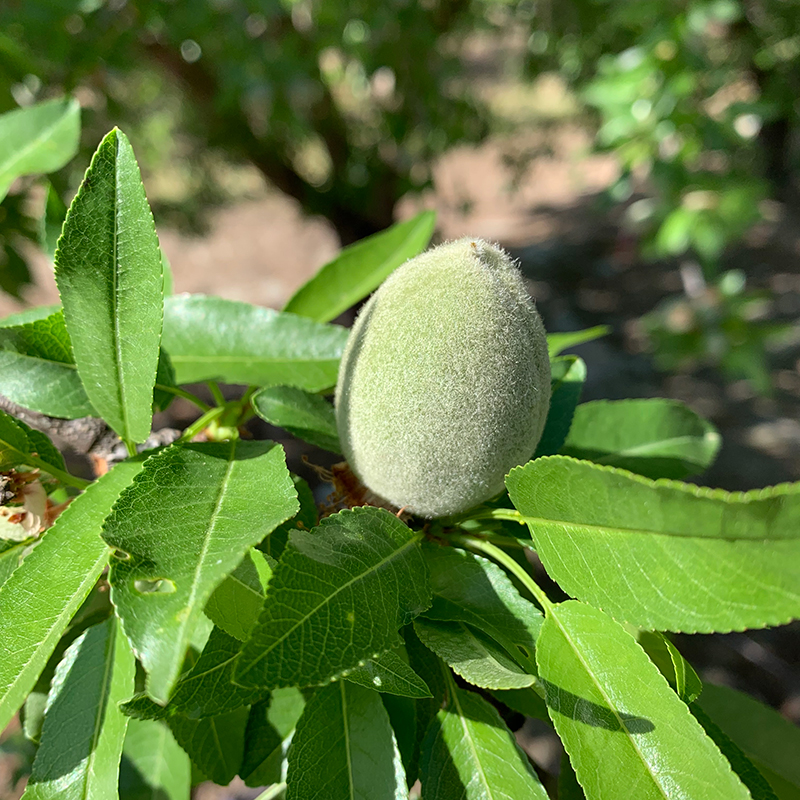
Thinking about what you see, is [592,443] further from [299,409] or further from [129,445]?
[129,445]

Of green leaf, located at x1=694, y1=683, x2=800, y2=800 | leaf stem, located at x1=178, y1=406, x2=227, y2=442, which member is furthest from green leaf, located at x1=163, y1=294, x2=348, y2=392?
green leaf, located at x1=694, y1=683, x2=800, y2=800

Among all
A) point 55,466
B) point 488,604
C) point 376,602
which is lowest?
point 488,604

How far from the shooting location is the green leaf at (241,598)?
0.59m

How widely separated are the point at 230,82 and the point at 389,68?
92 cm

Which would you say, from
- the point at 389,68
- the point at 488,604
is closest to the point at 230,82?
the point at 389,68

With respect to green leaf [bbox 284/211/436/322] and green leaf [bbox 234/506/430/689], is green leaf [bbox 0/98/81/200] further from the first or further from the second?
green leaf [bbox 234/506/430/689]

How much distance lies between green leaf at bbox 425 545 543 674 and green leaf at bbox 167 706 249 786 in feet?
1.04

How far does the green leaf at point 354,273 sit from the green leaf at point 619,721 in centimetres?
61

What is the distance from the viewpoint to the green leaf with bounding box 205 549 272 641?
0.59 m

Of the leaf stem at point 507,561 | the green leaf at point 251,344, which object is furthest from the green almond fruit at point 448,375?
the green leaf at point 251,344

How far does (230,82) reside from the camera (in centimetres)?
226

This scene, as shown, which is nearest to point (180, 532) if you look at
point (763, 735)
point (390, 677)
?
point (390, 677)

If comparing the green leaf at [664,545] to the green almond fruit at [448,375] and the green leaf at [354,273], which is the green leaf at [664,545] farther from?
the green leaf at [354,273]

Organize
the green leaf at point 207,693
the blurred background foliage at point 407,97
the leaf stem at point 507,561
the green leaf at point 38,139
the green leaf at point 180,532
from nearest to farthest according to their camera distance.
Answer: the green leaf at point 180,532, the green leaf at point 207,693, the leaf stem at point 507,561, the green leaf at point 38,139, the blurred background foliage at point 407,97
